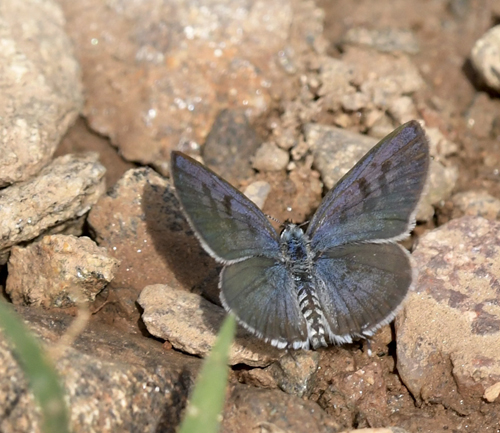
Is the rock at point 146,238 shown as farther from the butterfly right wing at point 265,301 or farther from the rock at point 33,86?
the butterfly right wing at point 265,301

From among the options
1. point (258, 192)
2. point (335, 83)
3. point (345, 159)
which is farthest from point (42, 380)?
point (335, 83)

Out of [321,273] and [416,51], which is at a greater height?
[416,51]

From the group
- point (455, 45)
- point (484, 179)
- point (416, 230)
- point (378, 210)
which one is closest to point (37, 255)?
point (378, 210)

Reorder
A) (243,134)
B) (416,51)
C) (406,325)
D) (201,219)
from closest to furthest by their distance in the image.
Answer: (201,219)
(406,325)
(243,134)
(416,51)

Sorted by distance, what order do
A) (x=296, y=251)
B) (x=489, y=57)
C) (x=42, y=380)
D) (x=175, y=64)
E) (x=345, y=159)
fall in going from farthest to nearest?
(x=489, y=57) → (x=175, y=64) → (x=345, y=159) → (x=296, y=251) → (x=42, y=380)

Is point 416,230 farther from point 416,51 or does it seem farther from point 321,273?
point 416,51

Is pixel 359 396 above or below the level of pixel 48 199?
below

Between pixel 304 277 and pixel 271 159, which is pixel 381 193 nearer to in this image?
pixel 304 277
